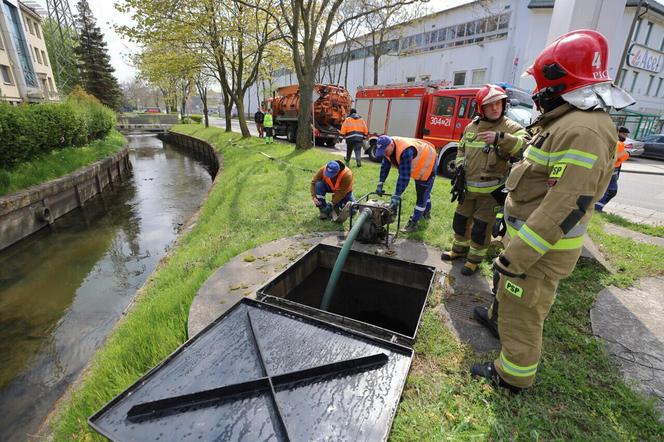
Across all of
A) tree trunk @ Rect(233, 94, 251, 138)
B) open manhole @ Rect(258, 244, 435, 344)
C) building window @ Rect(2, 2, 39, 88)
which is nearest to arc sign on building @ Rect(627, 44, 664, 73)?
tree trunk @ Rect(233, 94, 251, 138)

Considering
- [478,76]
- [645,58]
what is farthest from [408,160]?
[645,58]

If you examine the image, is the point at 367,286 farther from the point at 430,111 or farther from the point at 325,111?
the point at 325,111

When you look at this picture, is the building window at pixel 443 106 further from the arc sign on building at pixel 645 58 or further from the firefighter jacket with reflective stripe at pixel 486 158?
the arc sign on building at pixel 645 58

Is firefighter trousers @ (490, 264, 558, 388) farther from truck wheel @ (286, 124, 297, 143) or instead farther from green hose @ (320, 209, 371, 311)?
truck wheel @ (286, 124, 297, 143)

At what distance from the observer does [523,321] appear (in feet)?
6.15

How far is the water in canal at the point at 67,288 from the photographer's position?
354cm

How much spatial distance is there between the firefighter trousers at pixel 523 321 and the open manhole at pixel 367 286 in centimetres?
121

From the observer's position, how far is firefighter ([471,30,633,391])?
154 cm

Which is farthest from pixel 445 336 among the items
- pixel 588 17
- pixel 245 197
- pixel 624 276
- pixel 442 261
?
pixel 245 197

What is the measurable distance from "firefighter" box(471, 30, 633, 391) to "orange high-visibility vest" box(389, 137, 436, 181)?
244 centimetres

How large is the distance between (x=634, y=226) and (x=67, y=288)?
9048 mm

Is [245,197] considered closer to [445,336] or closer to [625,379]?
[445,336]

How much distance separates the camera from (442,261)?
379 centimetres

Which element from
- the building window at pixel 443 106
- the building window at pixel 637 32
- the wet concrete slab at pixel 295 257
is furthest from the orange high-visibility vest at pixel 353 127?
the building window at pixel 637 32
